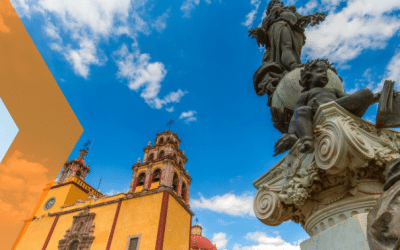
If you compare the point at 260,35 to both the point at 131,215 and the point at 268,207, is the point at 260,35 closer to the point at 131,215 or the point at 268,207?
the point at 268,207

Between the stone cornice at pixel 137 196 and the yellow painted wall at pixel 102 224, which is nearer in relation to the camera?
the yellow painted wall at pixel 102 224

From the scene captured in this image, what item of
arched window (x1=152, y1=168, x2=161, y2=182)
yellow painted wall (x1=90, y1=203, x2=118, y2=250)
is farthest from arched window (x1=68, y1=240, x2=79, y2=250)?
arched window (x1=152, y1=168, x2=161, y2=182)

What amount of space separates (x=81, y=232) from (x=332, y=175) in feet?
69.6

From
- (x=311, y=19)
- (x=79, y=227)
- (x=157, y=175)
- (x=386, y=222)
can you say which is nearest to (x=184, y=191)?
(x=157, y=175)

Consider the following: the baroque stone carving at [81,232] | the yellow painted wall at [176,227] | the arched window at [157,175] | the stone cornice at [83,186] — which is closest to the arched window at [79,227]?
the baroque stone carving at [81,232]

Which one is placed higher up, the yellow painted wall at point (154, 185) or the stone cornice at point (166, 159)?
the stone cornice at point (166, 159)

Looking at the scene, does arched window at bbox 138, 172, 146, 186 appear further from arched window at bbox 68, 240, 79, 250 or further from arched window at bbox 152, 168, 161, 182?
arched window at bbox 68, 240, 79, 250

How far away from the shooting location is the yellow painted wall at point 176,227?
17016mm

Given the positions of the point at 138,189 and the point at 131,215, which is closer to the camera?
the point at 131,215

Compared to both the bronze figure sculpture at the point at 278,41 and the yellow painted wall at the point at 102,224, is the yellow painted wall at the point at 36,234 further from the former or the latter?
the bronze figure sculpture at the point at 278,41

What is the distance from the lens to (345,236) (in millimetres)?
1485

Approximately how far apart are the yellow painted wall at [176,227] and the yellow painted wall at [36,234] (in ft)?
36.3

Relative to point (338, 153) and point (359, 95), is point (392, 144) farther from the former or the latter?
point (338, 153)

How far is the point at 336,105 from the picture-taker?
1.82 meters
